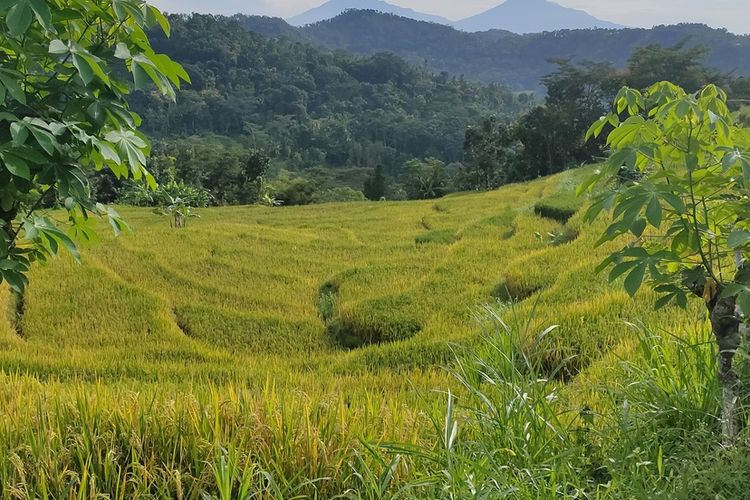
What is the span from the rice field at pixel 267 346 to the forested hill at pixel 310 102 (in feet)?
270

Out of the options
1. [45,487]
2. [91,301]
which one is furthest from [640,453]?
[91,301]

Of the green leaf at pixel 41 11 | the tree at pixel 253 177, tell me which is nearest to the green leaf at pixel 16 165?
the green leaf at pixel 41 11

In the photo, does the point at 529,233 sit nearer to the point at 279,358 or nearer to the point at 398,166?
the point at 279,358

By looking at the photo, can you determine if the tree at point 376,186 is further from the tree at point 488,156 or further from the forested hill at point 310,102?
the forested hill at point 310,102

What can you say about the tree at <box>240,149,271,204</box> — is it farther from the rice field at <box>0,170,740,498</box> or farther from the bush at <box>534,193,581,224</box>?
the bush at <box>534,193,581,224</box>

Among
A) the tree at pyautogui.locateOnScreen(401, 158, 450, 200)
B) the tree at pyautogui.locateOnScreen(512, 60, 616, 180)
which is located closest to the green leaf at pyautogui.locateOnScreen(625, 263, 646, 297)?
the tree at pyautogui.locateOnScreen(512, 60, 616, 180)

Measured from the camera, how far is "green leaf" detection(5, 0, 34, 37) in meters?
→ 1.52

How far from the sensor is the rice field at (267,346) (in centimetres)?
227

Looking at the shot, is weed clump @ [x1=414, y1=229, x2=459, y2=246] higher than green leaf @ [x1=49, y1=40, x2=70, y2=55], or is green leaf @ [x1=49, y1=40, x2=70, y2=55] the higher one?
green leaf @ [x1=49, y1=40, x2=70, y2=55]

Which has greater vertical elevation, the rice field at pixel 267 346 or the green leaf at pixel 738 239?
the green leaf at pixel 738 239

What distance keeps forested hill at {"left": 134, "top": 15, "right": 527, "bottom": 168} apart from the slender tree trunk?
9110 centimetres

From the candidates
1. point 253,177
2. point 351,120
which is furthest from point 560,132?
point 351,120

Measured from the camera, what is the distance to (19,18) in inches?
60.5

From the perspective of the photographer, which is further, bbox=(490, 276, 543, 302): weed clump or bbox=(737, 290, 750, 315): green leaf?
bbox=(490, 276, 543, 302): weed clump
